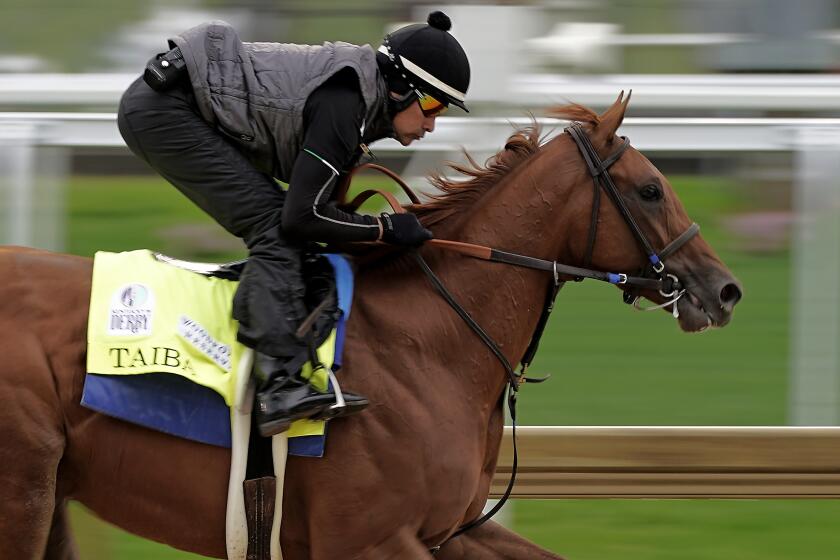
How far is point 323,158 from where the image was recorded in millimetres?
4055

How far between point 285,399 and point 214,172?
74 cm

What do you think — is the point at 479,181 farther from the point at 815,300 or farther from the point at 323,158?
the point at 815,300

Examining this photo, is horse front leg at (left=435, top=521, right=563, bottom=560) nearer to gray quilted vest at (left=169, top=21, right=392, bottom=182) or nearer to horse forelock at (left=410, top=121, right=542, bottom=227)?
horse forelock at (left=410, top=121, right=542, bottom=227)

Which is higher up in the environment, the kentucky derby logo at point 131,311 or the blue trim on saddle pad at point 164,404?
the kentucky derby logo at point 131,311

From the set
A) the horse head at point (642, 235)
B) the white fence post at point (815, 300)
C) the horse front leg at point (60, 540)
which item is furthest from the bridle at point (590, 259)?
the white fence post at point (815, 300)

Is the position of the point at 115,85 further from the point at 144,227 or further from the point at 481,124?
the point at 144,227

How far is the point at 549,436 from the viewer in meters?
5.39

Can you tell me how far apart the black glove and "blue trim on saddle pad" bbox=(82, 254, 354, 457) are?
0.63 m

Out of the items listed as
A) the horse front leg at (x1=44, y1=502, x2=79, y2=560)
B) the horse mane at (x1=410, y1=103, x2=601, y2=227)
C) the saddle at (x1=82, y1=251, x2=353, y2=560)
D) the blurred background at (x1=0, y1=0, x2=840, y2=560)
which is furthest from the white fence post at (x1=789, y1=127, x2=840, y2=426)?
the horse front leg at (x1=44, y1=502, x2=79, y2=560)

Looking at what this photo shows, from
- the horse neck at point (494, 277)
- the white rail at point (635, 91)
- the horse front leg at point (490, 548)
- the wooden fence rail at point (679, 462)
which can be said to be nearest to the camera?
the horse neck at point (494, 277)

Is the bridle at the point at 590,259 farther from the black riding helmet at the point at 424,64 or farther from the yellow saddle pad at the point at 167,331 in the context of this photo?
the yellow saddle pad at the point at 167,331

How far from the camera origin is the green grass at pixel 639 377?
606cm

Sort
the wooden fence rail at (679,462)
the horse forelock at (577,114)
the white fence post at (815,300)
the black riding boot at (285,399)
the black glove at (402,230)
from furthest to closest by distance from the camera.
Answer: the white fence post at (815,300), the wooden fence rail at (679,462), the horse forelock at (577,114), the black glove at (402,230), the black riding boot at (285,399)

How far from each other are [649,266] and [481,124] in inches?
49.7
